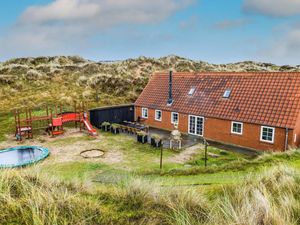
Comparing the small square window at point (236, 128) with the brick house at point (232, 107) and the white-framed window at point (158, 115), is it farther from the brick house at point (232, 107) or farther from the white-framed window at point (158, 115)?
the white-framed window at point (158, 115)

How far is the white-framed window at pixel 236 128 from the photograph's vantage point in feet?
62.7

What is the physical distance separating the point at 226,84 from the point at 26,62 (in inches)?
1687

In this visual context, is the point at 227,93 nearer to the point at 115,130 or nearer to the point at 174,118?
Result: the point at 174,118

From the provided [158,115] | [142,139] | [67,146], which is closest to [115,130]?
[142,139]

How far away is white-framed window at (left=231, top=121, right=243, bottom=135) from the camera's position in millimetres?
19111

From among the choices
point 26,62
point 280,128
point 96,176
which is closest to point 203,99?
point 280,128

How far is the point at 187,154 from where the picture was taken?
17234mm

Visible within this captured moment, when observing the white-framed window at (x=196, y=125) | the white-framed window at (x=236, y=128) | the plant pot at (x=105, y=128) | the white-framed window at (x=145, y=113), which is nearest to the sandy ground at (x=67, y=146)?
the plant pot at (x=105, y=128)

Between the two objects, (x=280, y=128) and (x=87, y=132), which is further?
(x=87, y=132)

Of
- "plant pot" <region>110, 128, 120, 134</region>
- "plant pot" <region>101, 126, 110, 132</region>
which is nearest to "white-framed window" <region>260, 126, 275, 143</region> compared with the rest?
"plant pot" <region>110, 128, 120, 134</region>

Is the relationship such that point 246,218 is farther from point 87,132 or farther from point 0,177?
point 87,132

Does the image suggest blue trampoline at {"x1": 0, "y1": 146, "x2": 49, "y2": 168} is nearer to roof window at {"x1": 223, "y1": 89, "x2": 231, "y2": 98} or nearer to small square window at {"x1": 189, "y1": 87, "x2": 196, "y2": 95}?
small square window at {"x1": 189, "y1": 87, "x2": 196, "y2": 95}

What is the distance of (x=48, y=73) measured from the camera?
41.5m

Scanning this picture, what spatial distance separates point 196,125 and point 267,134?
579cm
